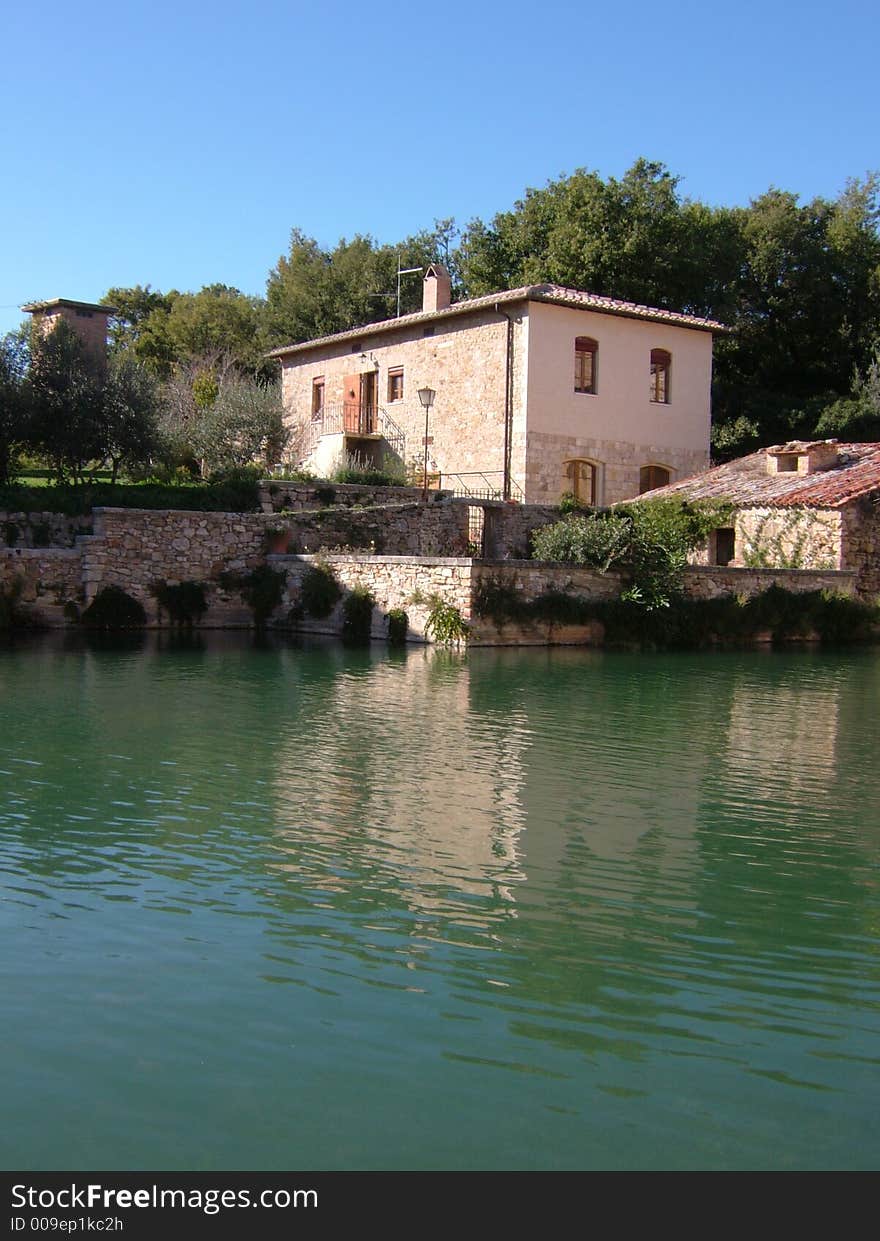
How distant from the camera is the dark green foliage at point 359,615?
2105 cm

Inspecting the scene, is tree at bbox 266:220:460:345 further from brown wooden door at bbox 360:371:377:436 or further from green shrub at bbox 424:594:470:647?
green shrub at bbox 424:594:470:647

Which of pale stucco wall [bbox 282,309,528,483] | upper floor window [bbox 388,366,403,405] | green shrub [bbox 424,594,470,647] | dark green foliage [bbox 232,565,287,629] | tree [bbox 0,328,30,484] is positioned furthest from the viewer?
upper floor window [bbox 388,366,403,405]

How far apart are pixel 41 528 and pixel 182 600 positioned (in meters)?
3.01

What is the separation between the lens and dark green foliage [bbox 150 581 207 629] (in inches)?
915

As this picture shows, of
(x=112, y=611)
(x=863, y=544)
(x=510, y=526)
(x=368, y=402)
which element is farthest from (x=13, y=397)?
(x=863, y=544)

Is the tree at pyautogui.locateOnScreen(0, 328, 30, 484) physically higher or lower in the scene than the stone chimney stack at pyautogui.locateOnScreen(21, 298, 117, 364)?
lower

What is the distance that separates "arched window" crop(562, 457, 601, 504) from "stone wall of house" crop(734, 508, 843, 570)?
5688 millimetres

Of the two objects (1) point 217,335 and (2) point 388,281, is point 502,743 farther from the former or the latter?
(1) point 217,335

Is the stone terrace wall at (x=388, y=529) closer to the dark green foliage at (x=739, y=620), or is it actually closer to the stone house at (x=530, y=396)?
the stone house at (x=530, y=396)

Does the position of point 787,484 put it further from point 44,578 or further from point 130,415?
point 44,578

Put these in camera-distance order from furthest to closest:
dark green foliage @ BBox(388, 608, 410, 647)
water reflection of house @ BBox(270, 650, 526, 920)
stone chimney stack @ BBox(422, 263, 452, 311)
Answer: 1. stone chimney stack @ BBox(422, 263, 452, 311)
2. dark green foliage @ BBox(388, 608, 410, 647)
3. water reflection of house @ BBox(270, 650, 526, 920)

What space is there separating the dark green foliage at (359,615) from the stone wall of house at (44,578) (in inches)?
212

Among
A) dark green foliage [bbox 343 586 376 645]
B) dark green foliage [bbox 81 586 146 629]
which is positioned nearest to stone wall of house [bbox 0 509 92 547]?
dark green foliage [bbox 81 586 146 629]

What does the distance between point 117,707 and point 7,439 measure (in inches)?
576
